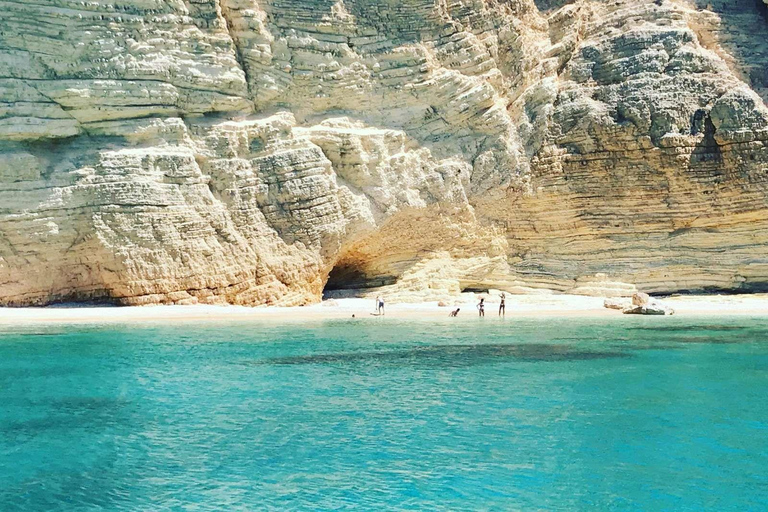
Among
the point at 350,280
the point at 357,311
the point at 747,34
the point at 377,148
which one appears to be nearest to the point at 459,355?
the point at 357,311

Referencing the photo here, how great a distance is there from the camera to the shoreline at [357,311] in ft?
60.3

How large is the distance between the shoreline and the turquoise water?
12.6 ft

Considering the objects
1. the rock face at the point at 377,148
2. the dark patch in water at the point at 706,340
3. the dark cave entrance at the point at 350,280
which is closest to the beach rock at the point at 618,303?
the rock face at the point at 377,148

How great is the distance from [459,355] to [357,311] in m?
8.14

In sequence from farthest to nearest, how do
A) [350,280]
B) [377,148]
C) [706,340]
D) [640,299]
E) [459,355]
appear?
1. [350,280]
2. [377,148]
3. [640,299]
4. [706,340]
5. [459,355]

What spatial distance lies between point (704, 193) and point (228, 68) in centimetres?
1441

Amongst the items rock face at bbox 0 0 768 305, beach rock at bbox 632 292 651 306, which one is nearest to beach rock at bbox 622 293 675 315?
beach rock at bbox 632 292 651 306

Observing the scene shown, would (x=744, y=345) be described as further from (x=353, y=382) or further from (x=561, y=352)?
(x=353, y=382)

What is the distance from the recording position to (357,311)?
21.1 m

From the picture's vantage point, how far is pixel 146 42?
69.2 feet

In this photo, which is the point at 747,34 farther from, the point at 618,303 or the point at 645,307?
the point at 645,307

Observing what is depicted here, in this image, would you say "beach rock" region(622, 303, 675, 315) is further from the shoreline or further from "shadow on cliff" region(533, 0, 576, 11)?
"shadow on cliff" region(533, 0, 576, 11)

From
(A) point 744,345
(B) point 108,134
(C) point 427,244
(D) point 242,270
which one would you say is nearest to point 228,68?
(B) point 108,134

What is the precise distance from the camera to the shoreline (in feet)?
60.3
